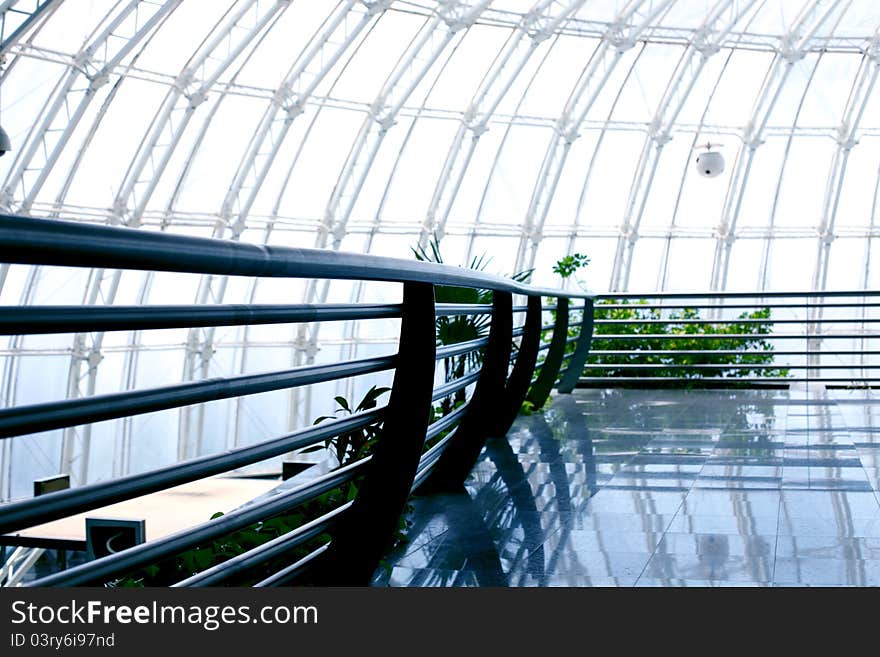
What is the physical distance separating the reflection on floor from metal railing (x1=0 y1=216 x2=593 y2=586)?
1.39 feet

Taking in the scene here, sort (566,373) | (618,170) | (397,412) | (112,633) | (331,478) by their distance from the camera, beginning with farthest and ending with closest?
(618,170) → (566,373) → (397,412) → (331,478) → (112,633)

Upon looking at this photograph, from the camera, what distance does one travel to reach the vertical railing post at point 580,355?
25.4ft

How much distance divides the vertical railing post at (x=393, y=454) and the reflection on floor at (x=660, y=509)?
1.34 ft

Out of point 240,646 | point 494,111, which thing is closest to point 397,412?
point 240,646

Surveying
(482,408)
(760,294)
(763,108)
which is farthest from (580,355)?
(763,108)

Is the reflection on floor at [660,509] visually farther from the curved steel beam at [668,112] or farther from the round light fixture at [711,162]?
the curved steel beam at [668,112]

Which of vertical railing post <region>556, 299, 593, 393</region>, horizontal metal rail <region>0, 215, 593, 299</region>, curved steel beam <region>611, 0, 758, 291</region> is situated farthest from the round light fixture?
horizontal metal rail <region>0, 215, 593, 299</region>

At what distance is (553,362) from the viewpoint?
6941 mm

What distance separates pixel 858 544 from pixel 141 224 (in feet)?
54.0

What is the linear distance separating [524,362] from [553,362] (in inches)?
67.2

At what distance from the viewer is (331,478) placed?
2.30 meters

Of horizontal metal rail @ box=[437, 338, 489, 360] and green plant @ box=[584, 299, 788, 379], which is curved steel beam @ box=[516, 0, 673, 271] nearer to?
green plant @ box=[584, 299, 788, 379]

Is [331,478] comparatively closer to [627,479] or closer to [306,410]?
[627,479]

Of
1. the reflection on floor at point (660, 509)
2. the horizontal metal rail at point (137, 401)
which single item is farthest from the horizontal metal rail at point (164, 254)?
the reflection on floor at point (660, 509)
